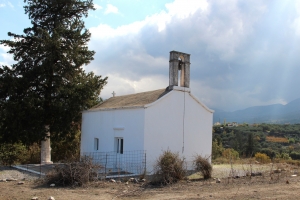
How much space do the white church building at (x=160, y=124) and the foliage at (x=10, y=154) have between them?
6.90 m

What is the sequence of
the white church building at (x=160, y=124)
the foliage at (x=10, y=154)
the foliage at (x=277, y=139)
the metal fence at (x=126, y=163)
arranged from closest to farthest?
the metal fence at (x=126, y=163) < the white church building at (x=160, y=124) < the foliage at (x=10, y=154) < the foliage at (x=277, y=139)

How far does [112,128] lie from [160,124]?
3.30 metres

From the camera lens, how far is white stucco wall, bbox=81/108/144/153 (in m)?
17.5

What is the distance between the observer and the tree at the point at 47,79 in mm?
19969

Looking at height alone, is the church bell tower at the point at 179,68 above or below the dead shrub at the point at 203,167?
above

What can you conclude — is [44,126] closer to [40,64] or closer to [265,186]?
[40,64]

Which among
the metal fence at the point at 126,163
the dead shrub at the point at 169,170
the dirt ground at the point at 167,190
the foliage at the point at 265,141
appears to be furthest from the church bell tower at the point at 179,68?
the foliage at the point at 265,141

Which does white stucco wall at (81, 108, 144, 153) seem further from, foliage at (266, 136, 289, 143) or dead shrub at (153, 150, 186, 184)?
foliage at (266, 136, 289, 143)

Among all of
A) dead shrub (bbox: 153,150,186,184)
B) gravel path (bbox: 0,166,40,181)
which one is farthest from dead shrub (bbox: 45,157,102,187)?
dead shrub (bbox: 153,150,186,184)

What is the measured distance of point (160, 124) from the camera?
17703mm

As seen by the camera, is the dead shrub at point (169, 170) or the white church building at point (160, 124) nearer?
the dead shrub at point (169, 170)

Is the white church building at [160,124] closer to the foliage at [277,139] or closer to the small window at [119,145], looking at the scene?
the small window at [119,145]

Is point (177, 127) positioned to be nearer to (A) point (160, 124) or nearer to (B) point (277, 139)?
(A) point (160, 124)

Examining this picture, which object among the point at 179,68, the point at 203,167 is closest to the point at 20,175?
the point at 203,167
